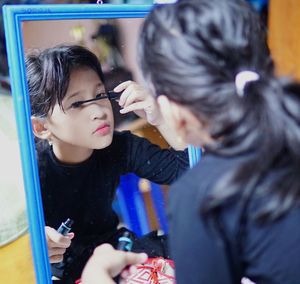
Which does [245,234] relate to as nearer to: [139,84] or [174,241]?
[174,241]

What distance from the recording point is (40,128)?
2.51 feet

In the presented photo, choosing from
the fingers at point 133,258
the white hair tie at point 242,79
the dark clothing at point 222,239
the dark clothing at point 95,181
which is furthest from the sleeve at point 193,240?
the dark clothing at point 95,181

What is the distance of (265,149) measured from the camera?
0.48m

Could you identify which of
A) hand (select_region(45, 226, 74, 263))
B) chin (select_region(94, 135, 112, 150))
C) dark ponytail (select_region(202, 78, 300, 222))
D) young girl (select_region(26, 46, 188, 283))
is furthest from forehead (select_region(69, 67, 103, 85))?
dark ponytail (select_region(202, 78, 300, 222))

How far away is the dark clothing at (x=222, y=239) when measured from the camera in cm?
49

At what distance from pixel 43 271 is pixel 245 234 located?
38cm

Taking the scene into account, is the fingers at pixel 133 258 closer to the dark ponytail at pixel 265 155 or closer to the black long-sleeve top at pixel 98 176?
the black long-sleeve top at pixel 98 176

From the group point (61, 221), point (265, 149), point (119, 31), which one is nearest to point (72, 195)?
point (61, 221)

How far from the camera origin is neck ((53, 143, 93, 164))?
79cm

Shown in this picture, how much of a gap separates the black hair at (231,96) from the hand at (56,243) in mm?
367

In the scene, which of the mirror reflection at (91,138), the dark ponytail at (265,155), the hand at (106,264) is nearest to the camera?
the dark ponytail at (265,155)

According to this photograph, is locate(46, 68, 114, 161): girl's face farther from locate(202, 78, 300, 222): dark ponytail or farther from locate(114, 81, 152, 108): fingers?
locate(202, 78, 300, 222): dark ponytail

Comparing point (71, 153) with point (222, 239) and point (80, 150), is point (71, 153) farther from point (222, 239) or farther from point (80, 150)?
point (222, 239)

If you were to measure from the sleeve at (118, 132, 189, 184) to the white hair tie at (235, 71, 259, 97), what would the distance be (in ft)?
1.21
